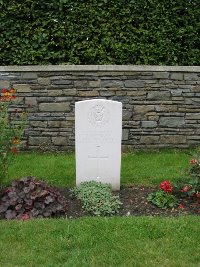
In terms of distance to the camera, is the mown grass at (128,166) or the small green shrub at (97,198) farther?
the mown grass at (128,166)

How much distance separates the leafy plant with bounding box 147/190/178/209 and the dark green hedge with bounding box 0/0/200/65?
290cm

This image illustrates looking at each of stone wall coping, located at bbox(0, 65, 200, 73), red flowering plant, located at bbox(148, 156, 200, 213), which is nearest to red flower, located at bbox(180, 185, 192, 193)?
red flowering plant, located at bbox(148, 156, 200, 213)

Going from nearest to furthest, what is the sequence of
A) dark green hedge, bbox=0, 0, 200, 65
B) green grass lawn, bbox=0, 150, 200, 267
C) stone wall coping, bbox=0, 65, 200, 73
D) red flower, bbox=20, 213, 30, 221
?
green grass lawn, bbox=0, 150, 200, 267 < red flower, bbox=20, 213, 30, 221 < stone wall coping, bbox=0, 65, 200, 73 < dark green hedge, bbox=0, 0, 200, 65

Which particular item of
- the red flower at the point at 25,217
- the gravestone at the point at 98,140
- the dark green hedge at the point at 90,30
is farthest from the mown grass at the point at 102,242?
the dark green hedge at the point at 90,30

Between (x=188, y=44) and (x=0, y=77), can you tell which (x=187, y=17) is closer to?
(x=188, y=44)

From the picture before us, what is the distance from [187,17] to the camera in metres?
8.01

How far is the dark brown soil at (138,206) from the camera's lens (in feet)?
17.6

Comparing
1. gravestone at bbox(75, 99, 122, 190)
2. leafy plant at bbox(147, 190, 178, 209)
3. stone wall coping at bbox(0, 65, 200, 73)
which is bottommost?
leafy plant at bbox(147, 190, 178, 209)

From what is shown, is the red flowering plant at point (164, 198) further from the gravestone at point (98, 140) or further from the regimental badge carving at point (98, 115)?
the regimental badge carving at point (98, 115)

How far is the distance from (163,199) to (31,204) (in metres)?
1.41

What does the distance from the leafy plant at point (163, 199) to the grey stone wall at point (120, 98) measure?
7.17ft

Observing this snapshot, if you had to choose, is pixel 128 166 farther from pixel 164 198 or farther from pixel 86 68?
pixel 86 68

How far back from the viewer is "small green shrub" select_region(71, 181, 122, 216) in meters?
5.34

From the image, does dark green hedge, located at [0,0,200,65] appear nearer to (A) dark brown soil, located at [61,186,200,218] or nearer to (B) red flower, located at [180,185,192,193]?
(A) dark brown soil, located at [61,186,200,218]
